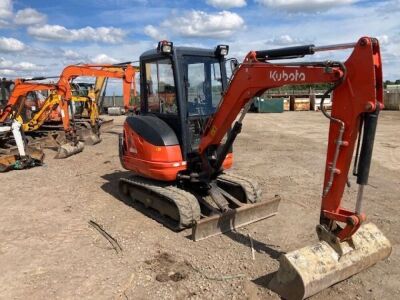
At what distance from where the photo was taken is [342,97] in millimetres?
4355

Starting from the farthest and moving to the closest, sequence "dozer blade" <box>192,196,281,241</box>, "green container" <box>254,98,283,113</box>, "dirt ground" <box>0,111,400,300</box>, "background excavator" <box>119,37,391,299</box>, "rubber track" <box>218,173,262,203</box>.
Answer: "green container" <box>254,98,283,113</box> < "rubber track" <box>218,173,262,203</box> < "dozer blade" <box>192,196,281,241</box> < "dirt ground" <box>0,111,400,300</box> < "background excavator" <box>119,37,391,299</box>

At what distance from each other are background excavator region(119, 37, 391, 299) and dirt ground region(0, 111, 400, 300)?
0.88 ft

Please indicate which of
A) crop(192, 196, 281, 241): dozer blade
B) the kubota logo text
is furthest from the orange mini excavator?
the kubota logo text

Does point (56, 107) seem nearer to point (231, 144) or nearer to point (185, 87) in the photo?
point (185, 87)

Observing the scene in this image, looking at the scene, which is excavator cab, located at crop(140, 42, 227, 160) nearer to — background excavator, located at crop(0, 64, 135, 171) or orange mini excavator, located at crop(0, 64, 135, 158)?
background excavator, located at crop(0, 64, 135, 171)

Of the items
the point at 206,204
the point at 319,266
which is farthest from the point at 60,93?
the point at 319,266

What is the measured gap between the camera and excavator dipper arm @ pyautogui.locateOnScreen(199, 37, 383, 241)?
13.6ft

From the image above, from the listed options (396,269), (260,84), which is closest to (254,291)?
(396,269)

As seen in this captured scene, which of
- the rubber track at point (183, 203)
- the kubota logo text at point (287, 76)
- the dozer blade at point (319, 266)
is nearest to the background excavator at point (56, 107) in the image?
the rubber track at point (183, 203)

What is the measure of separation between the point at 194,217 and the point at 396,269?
2.61 meters

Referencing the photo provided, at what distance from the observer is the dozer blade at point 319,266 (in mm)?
4309

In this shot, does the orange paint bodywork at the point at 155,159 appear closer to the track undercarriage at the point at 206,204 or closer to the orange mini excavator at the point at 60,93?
the track undercarriage at the point at 206,204

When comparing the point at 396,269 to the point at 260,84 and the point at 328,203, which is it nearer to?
the point at 328,203

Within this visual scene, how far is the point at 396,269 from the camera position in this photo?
16.4 feet
